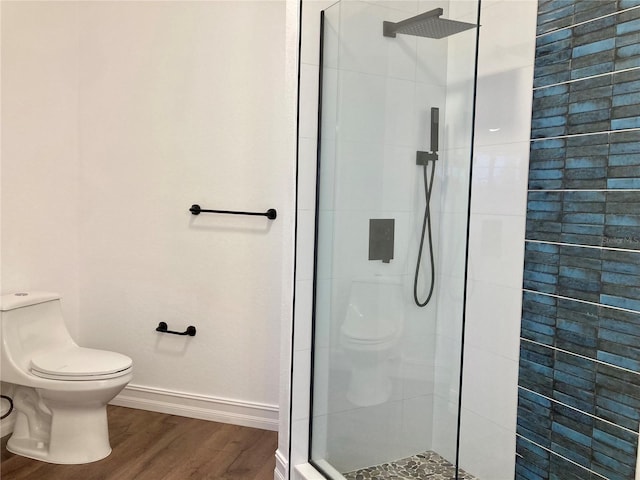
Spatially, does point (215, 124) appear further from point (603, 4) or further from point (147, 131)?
point (603, 4)

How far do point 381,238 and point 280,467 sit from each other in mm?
1081

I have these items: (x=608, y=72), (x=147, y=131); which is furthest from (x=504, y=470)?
(x=147, y=131)

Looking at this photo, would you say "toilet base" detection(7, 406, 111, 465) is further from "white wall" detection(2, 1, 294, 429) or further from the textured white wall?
the textured white wall

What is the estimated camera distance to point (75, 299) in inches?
124

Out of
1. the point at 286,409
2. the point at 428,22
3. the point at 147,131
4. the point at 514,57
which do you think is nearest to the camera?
the point at 428,22

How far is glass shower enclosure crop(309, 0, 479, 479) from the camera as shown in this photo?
196 cm

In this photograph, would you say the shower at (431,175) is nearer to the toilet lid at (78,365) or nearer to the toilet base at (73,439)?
the toilet lid at (78,365)

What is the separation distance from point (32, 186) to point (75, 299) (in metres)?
0.70

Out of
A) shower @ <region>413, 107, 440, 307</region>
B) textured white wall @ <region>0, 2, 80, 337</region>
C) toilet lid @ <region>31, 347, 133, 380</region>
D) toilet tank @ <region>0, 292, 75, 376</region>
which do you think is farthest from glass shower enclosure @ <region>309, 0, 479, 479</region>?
textured white wall @ <region>0, 2, 80, 337</region>

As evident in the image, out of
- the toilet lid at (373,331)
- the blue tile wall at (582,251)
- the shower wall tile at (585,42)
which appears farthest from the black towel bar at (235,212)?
the shower wall tile at (585,42)

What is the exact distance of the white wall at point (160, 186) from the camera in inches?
111

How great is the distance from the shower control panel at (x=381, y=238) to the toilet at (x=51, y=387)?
1.30 meters

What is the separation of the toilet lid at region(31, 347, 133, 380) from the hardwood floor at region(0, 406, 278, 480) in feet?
1.33

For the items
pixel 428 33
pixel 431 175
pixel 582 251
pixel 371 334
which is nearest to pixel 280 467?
pixel 371 334
